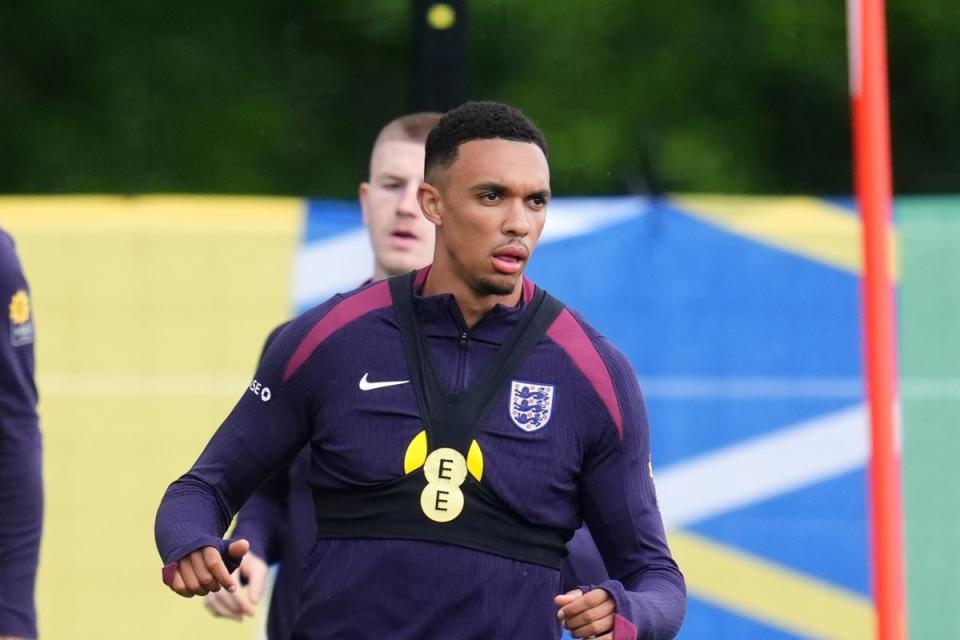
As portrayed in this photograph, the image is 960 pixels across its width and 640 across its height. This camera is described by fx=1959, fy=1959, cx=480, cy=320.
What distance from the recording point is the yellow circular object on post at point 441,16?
5621 millimetres

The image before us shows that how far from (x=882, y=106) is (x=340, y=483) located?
7.77ft

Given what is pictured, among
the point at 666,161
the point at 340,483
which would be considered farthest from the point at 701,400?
the point at 340,483

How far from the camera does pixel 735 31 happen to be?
33.9 ft

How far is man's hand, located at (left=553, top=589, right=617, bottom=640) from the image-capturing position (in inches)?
128

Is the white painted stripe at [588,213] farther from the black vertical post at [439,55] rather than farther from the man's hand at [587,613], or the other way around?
the man's hand at [587,613]

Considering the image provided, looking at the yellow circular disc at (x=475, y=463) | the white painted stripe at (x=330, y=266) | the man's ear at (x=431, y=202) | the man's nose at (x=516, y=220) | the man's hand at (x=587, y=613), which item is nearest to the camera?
the man's hand at (x=587, y=613)

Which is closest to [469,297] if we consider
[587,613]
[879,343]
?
[587,613]

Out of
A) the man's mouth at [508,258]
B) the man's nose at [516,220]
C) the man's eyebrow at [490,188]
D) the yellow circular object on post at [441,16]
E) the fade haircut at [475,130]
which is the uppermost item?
the yellow circular object on post at [441,16]

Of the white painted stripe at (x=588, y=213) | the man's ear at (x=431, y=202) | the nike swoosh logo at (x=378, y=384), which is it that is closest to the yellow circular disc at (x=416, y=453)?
the nike swoosh logo at (x=378, y=384)

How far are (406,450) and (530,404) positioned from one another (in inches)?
9.3

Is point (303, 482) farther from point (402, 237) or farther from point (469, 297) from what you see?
point (469, 297)

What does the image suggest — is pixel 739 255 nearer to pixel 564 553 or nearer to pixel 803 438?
pixel 803 438

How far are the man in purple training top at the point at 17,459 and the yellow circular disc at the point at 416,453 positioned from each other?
109cm

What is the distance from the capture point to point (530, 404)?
11.5ft
